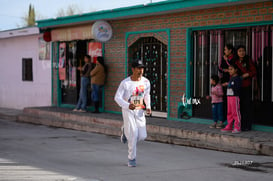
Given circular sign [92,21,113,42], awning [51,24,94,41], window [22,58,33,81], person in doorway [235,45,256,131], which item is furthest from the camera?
window [22,58,33,81]

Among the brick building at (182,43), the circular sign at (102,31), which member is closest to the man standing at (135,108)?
the brick building at (182,43)

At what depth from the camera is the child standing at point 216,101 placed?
11508 mm

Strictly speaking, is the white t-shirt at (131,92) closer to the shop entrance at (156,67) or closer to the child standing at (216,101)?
the child standing at (216,101)

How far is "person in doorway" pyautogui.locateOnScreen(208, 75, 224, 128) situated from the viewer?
37.8 feet

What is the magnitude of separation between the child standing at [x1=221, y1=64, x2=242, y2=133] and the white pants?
3.37 meters

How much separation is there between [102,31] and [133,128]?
25.3 ft

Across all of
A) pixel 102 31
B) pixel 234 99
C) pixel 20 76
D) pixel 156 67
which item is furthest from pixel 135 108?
pixel 20 76

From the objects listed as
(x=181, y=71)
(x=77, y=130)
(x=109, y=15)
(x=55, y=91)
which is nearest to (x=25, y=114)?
(x=55, y=91)

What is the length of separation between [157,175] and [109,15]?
8541 millimetres

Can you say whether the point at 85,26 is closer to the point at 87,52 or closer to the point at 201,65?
the point at 87,52

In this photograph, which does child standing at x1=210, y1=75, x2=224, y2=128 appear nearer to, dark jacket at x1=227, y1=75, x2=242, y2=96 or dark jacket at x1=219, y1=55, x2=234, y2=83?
dark jacket at x1=219, y1=55, x2=234, y2=83

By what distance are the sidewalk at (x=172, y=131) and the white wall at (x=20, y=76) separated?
3.12 meters

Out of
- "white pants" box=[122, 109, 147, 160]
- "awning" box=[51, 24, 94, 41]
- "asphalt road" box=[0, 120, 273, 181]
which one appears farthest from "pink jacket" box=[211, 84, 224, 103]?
"awning" box=[51, 24, 94, 41]

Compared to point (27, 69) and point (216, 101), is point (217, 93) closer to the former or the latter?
point (216, 101)
